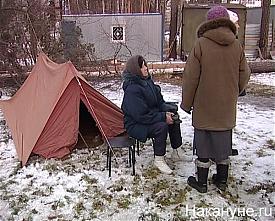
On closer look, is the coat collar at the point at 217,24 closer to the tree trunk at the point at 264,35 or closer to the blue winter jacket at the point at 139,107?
the blue winter jacket at the point at 139,107

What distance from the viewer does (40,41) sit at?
8.66 meters

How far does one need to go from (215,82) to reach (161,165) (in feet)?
3.86

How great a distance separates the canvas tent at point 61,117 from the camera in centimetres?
434

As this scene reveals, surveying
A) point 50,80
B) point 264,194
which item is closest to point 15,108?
point 50,80

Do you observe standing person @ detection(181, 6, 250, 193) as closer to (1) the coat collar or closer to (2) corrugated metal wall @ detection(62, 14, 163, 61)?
(1) the coat collar

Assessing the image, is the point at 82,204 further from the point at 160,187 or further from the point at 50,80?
the point at 50,80

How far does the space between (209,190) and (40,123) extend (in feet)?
6.61

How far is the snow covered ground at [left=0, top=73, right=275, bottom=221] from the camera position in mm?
3193

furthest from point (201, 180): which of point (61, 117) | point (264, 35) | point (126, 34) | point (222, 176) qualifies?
point (264, 35)

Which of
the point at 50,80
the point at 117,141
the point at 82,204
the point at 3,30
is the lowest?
the point at 82,204

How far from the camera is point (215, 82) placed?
123 inches

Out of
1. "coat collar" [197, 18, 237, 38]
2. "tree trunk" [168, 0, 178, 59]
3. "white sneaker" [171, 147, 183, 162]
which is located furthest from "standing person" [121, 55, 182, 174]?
"tree trunk" [168, 0, 178, 59]

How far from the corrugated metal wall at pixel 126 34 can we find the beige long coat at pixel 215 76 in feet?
25.6

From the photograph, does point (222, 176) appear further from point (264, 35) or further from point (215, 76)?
point (264, 35)
